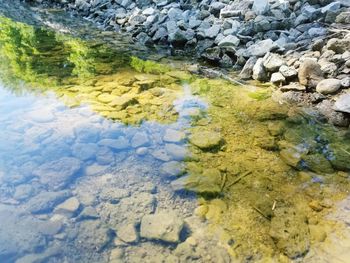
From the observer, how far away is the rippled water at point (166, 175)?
2492mm

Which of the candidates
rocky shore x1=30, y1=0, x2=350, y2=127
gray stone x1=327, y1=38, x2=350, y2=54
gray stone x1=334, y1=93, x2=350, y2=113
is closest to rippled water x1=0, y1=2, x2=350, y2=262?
gray stone x1=334, y1=93, x2=350, y2=113

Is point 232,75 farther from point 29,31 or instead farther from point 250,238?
point 29,31

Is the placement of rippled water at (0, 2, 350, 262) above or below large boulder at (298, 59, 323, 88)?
below

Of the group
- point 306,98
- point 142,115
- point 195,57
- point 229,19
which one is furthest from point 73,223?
point 229,19

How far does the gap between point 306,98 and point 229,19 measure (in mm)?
3083

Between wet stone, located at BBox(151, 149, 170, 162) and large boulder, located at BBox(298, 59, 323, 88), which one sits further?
large boulder, located at BBox(298, 59, 323, 88)

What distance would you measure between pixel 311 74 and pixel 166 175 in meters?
2.53

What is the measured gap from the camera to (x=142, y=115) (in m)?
4.30

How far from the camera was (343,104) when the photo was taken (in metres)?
3.96

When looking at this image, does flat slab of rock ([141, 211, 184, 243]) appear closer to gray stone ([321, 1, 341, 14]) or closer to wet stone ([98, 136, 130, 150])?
wet stone ([98, 136, 130, 150])

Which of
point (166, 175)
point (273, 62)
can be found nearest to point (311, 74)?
point (273, 62)

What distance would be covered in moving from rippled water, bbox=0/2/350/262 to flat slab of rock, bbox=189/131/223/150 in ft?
0.03

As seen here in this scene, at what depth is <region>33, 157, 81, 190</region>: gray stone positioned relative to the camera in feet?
10.3

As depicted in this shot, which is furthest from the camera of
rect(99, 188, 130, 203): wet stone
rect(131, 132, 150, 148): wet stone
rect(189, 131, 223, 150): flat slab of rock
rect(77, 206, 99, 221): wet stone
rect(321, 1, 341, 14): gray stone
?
rect(321, 1, 341, 14): gray stone
